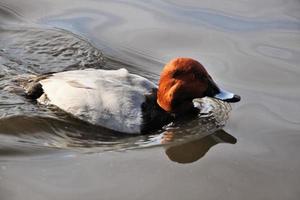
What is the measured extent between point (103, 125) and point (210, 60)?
5.60 feet

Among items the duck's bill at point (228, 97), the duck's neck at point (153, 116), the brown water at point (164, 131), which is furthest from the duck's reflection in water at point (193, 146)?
the duck's bill at point (228, 97)

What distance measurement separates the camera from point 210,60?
600 centimetres

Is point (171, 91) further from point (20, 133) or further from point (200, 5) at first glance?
point (200, 5)

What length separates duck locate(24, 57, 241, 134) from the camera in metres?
4.72

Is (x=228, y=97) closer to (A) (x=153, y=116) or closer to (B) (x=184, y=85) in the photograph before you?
(B) (x=184, y=85)

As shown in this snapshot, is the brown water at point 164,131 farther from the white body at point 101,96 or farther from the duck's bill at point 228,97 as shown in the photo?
the duck's bill at point 228,97

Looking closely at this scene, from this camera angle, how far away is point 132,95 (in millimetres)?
4828

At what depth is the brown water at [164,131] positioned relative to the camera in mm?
3826

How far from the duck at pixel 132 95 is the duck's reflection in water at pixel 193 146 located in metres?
0.29

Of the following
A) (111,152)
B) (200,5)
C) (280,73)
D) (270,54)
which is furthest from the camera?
(200,5)

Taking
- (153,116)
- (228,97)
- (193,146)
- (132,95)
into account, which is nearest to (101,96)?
(132,95)

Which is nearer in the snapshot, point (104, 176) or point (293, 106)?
point (104, 176)

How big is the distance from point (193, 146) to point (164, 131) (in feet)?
1.30

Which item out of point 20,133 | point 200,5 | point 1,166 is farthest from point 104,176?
point 200,5
